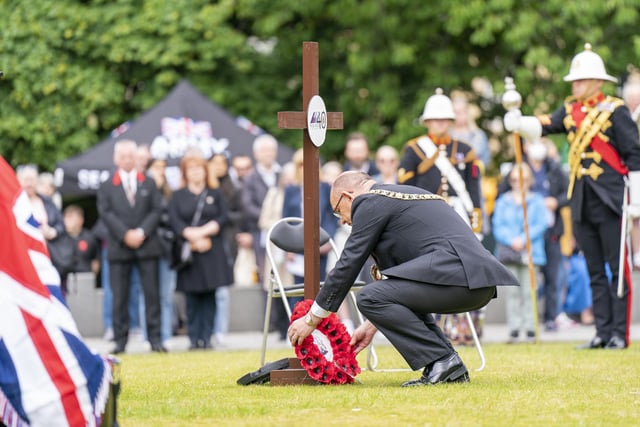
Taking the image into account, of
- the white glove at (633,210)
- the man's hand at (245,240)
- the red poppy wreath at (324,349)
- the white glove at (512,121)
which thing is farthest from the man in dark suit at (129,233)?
the red poppy wreath at (324,349)

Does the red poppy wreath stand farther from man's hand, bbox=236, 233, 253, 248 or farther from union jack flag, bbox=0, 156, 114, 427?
man's hand, bbox=236, 233, 253, 248

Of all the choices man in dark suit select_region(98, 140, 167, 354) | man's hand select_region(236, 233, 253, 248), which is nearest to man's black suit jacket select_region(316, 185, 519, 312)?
man in dark suit select_region(98, 140, 167, 354)

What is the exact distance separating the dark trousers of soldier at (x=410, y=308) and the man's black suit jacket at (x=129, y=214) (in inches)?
239

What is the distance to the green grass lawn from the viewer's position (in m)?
7.59

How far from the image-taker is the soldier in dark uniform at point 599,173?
1314 cm

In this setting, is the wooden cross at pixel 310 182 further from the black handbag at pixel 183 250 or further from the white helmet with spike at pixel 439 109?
the black handbag at pixel 183 250

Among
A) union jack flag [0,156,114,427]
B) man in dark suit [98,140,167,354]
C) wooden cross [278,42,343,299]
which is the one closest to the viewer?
union jack flag [0,156,114,427]

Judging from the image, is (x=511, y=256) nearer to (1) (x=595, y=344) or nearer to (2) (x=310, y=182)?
(1) (x=595, y=344)

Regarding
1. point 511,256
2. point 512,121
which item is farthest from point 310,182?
point 511,256

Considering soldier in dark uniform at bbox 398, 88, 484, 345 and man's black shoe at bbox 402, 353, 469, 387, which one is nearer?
man's black shoe at bbox 402, 353, 469, 387

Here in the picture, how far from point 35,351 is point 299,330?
8.95ft

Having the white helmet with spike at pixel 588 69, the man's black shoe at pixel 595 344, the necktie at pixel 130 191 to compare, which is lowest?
the man's black shoe at pixel 595 344

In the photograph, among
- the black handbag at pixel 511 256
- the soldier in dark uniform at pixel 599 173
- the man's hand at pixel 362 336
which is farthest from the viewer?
the black handbag at pixel 511 256

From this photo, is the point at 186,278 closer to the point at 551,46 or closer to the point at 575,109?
the point at 575,109
